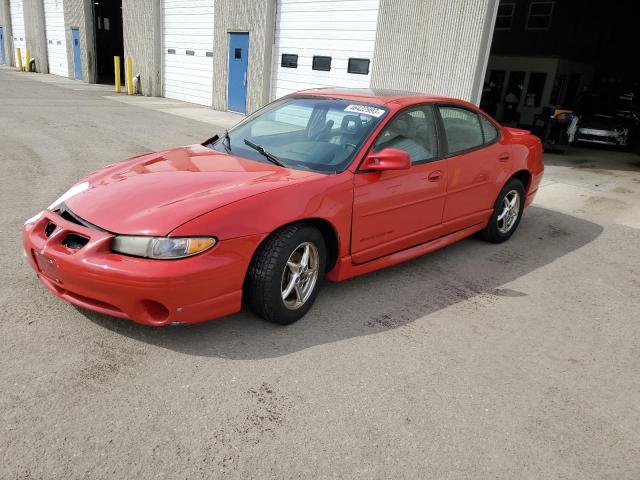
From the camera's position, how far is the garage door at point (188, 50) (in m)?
17.3

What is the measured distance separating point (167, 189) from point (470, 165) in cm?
275

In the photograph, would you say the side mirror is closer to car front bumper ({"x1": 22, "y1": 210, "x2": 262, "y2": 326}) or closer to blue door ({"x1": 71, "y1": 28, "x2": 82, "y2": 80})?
car front bumper ({"x1": 22, "y1": 210, "x2": 262, "y2": 326})

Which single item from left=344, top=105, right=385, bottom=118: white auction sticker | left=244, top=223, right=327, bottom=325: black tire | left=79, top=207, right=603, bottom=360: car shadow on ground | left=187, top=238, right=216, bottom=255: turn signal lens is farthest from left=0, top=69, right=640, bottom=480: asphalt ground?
left=344, top=105, right=385, bottom=118: white auction sticker

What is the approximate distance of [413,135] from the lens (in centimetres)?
420

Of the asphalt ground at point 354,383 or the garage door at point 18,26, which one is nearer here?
the asphalt ground at point 354,383

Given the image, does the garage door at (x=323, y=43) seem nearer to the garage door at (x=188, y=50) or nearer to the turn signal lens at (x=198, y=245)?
the garage door at (x=188, y=50)

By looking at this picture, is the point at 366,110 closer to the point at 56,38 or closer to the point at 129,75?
the point at 129,75

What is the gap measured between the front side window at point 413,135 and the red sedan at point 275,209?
0.01m

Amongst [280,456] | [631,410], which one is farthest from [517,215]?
[280,456]

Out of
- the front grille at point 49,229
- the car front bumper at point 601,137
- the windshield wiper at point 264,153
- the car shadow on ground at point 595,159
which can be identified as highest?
the windshield wiper at point 264,153

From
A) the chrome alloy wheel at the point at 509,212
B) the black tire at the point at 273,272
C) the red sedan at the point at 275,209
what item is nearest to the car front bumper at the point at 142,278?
the red sedan at the point at 275,209

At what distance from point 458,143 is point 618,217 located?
12.5 ft

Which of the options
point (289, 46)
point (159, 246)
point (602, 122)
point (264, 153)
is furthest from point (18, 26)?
point (159, 246)

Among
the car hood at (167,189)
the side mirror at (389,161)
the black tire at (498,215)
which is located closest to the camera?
the car hood at (167,189)
